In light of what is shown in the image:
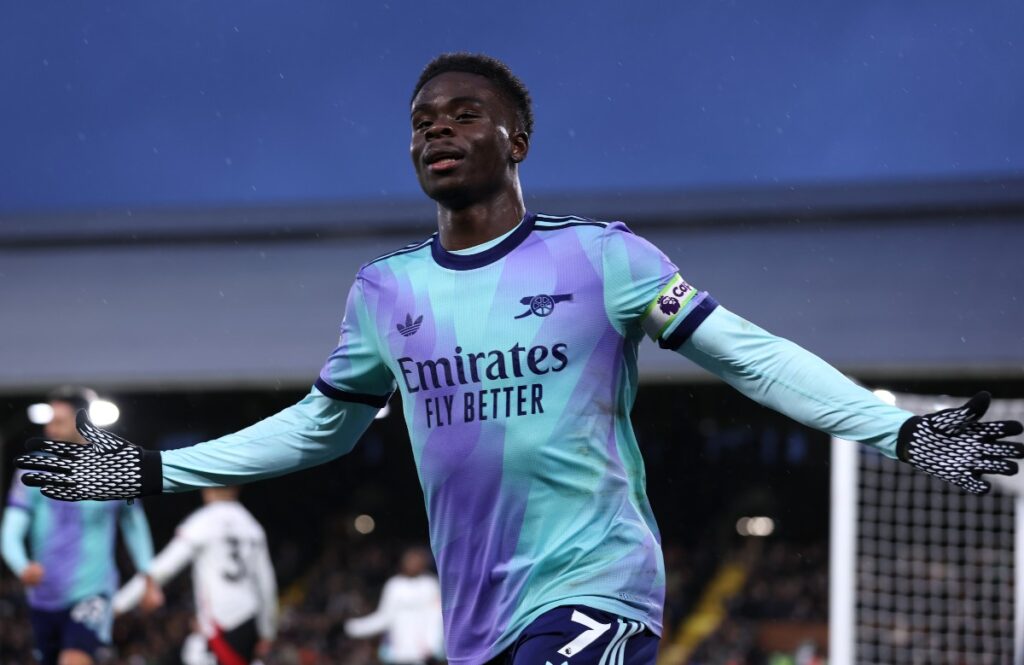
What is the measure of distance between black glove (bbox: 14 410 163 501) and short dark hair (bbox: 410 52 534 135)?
1280mm

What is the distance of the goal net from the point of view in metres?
10.2

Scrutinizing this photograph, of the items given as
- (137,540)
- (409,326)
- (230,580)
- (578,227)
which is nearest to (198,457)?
(409,326)

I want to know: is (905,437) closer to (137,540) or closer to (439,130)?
(439,130)

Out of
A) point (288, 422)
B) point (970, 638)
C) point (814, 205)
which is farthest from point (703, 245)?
point (288, 422)

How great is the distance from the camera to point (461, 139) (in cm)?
379

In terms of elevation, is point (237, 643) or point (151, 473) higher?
point (151, 473)

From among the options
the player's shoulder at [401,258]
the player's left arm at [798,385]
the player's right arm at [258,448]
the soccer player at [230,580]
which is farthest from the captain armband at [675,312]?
the soccer player at [230,580]

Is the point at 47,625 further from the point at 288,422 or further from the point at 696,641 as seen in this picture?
the point at 696,641

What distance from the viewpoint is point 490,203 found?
3.89 meters

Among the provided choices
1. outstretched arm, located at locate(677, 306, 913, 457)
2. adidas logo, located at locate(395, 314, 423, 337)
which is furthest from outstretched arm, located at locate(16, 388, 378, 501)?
outstretched arm, located at locate(677, 306, 913, 457)

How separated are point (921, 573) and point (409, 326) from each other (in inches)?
350

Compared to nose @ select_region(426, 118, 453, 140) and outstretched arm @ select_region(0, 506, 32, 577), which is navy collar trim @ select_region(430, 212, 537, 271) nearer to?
nose @ select_region(426, 118, 453, 140)

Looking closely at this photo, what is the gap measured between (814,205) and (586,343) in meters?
18.3

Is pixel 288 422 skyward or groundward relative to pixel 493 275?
groundward
